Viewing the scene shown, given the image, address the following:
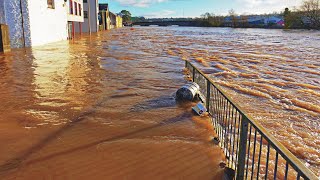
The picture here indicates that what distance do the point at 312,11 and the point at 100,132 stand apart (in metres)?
87.6

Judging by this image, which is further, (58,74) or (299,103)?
(58,74)

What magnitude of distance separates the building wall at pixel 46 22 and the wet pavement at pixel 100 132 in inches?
515

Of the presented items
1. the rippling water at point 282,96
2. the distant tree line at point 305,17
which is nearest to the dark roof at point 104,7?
the distant tree line at point 305,17

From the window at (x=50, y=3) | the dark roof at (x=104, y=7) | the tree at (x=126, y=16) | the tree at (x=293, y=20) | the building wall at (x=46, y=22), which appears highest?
the tree at (x=126, y=16)

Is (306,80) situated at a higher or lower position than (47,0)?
lower

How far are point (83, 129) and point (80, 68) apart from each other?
26.1ft

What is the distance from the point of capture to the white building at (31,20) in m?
19.5

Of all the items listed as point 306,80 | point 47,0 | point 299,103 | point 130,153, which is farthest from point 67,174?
point 47,0

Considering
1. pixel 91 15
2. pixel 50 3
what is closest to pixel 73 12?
pixel 50 3

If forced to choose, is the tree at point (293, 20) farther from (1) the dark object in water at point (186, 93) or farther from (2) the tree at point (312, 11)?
(1) the dark object in water at point (186, 93)

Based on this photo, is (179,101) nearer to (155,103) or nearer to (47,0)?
(155,103)

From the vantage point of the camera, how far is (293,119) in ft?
24.1

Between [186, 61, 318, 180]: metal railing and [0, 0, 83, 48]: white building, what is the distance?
17386mm

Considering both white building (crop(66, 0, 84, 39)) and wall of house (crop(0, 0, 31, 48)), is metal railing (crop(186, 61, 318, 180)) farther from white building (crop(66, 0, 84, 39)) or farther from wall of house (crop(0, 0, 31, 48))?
white building (crop(66, 0, 84, 39))
